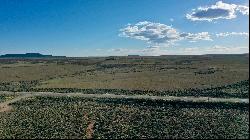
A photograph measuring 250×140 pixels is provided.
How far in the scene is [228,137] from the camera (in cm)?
3347

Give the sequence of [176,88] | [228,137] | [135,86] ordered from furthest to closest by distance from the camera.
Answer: [135,86] < [176,88] < [228,137]

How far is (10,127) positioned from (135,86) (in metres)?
36.3

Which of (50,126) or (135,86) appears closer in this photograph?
(50,126)

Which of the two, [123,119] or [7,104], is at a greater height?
[7,104]

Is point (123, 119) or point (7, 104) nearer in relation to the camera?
point (123, 119)

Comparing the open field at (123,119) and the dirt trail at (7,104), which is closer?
the open field at (123,119)

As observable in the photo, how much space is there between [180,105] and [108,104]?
385 inches

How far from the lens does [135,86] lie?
2926 inches

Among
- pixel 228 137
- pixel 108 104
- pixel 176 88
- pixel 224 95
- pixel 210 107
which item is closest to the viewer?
pixel 228 137

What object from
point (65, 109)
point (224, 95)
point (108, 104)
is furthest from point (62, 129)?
point (224, 95)

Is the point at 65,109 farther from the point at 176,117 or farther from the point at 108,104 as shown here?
the point at 176,117

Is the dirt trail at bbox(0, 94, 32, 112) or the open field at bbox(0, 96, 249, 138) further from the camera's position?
the dirt trail at bbox(0, 94, 32, 112)

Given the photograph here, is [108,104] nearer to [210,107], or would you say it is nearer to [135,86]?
[210,107]

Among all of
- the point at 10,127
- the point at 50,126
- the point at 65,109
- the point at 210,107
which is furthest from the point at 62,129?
the point at 210,107
